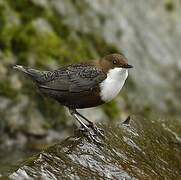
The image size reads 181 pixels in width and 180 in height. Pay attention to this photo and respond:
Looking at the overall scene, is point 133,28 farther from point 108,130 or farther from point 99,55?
point 108,130

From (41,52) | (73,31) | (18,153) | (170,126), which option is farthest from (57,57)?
(170,126)

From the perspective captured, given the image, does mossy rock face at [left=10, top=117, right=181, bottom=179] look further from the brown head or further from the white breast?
the brown head

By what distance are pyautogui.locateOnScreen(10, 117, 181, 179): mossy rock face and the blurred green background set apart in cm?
233

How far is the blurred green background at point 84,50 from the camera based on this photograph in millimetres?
6455

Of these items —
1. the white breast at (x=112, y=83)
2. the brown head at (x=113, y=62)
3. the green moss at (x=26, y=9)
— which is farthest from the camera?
the green moss at (x=26, y=9)

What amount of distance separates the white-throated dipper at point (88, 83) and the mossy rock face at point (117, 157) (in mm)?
286

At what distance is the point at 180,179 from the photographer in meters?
3.75

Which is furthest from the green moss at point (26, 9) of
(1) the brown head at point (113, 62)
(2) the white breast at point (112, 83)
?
(2) the white breast at point (112, 83)

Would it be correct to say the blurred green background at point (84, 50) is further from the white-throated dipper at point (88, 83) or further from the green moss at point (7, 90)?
the white-throated dipper at point (88, 83)

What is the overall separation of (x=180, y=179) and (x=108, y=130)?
33.6 inches

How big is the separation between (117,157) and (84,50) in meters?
3.79

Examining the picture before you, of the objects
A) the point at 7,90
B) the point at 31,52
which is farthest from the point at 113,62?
the point at 31,52

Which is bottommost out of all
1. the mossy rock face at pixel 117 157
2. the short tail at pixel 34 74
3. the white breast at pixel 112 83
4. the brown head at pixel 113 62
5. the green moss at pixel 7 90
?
the green moss at pixel 7 90

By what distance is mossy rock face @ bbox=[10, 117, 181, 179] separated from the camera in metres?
3.40
